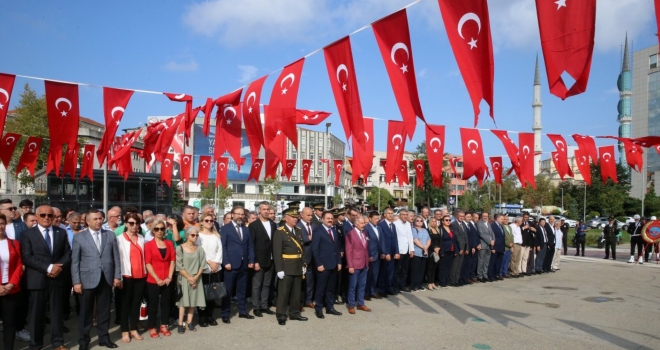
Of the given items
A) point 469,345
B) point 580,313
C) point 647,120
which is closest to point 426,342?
point 469,345

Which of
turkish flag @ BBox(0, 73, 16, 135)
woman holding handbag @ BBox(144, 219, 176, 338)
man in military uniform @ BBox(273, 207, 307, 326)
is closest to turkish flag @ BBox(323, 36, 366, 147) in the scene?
man in military uniform @ BBox(273, 207, 307, 326)

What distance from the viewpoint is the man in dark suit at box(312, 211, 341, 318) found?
8781mm

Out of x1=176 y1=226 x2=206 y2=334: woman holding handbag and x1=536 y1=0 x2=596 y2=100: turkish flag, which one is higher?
x1=536 y1=0 x2=596 y2=100: turkish flag

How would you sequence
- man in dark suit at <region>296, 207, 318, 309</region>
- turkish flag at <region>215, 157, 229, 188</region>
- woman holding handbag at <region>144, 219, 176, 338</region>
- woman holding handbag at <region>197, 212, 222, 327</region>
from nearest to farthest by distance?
1. woman holding handbag at <region>144, 219, 176, 338</region>
2. woman holding handbag at <region>197, 212, 222, 327</region>
3. man in dark suit at <region>296, 207, 318, 309</region>
4. turkish flag at <region>215, 157, 229, 188</region>

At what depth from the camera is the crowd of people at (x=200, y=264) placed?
20.7ft

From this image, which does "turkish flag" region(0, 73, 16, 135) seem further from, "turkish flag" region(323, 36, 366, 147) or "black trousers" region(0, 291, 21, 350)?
"turkish flag" region(323, 36, 366, 147)

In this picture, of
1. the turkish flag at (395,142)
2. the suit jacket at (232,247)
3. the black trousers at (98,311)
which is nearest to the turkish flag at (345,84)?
the suit jacket at (232,247)

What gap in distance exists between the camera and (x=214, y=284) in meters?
7.66

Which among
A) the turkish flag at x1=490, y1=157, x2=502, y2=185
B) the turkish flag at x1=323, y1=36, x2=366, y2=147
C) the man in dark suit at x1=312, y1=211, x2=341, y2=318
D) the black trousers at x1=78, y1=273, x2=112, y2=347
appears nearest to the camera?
the black trousers at x1=78, y1=273, x2=112, y2=347

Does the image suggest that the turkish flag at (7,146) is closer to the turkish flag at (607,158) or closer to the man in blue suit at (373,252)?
the man in blue suit at (373,252)

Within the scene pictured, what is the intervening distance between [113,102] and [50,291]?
17.7 feet

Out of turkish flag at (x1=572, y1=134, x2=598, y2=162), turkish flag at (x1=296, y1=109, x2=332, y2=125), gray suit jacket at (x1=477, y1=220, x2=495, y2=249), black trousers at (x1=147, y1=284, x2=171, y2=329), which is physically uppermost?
turkish flag at (x1=296, y1=109, x2=332, y2=125)

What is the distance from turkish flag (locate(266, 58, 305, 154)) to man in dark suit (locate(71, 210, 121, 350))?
3054 mm

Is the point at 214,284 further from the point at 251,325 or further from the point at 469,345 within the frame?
the point at 469,345
